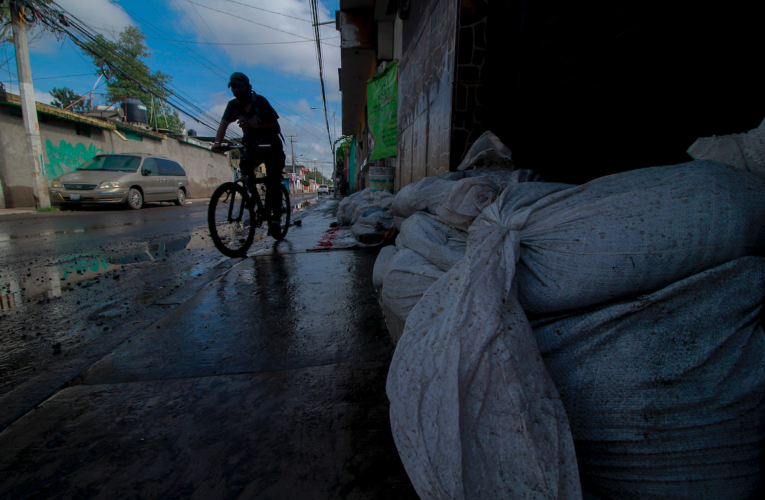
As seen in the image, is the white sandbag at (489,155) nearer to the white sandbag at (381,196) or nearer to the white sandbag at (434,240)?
the white sandbag at (434,240)

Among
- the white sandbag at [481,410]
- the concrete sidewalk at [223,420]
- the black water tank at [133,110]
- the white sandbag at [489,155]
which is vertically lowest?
the concrete sidewalk at [223,420]

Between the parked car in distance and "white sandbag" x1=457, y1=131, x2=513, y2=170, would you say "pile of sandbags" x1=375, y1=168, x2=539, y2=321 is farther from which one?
the parked car in distance

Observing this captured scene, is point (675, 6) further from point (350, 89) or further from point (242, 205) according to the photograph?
point (350, 89)

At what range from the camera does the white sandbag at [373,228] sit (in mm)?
3451

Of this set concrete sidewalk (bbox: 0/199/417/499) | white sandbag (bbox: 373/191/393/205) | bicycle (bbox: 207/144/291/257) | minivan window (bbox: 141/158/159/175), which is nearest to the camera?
concrete sidewalk (bbox: 0/199/417/499)

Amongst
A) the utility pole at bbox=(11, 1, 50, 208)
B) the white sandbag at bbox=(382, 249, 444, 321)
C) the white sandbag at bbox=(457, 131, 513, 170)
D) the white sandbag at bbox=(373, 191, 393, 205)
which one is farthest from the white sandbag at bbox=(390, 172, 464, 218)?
the utility pole at bbox=(11, 1, 50, 208)

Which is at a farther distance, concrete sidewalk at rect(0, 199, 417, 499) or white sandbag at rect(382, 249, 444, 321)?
white sandbag at rect(382, 249, 444, 321)

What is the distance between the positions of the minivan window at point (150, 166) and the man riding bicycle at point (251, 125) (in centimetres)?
826

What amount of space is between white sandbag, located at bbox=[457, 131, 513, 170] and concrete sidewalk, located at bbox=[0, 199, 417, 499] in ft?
3.62

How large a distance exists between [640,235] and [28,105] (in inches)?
536

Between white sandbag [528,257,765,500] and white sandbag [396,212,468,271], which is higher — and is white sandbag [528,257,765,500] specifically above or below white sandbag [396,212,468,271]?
below

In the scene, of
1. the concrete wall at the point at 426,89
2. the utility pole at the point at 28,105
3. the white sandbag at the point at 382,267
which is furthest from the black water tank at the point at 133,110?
the white sandbag at the point at 382,267

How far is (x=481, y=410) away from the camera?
0.62 m

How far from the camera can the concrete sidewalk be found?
739 mm
